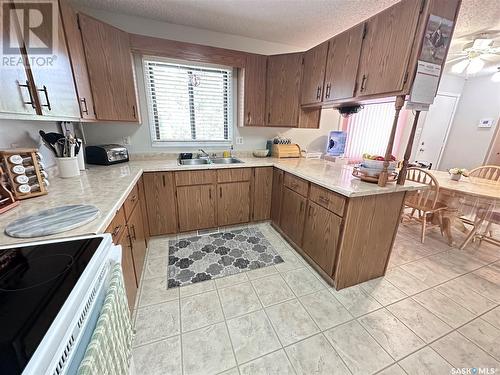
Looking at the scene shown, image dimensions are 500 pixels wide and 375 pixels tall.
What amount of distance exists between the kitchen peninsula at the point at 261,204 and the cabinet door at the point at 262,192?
1cm

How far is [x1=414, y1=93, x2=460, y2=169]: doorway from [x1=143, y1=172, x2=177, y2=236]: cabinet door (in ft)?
17.4

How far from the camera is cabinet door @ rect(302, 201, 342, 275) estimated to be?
1705 mm

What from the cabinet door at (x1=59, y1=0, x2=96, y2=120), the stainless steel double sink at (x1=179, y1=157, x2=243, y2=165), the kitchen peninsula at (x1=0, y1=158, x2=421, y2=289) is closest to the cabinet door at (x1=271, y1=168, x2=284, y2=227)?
the kitchen peninsula at (x1=0, y1=158, x2=421, y2=289)

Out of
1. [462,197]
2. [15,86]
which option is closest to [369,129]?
[462,197]

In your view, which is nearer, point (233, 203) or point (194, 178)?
point (194, 178)

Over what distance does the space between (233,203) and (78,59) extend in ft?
6.41

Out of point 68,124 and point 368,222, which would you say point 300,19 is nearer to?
point 368,222

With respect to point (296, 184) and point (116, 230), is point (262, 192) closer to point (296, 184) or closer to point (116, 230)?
point (296, 184)

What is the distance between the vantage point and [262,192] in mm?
2682

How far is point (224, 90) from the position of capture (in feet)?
8.93

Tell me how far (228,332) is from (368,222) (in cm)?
135

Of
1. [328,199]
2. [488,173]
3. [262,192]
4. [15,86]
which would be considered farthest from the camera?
[488,173]

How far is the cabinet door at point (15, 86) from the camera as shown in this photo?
3.02 feet

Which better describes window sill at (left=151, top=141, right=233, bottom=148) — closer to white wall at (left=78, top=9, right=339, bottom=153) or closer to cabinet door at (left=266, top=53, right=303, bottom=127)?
white wall at (left=78, top=9, right=339, bottom=153)
